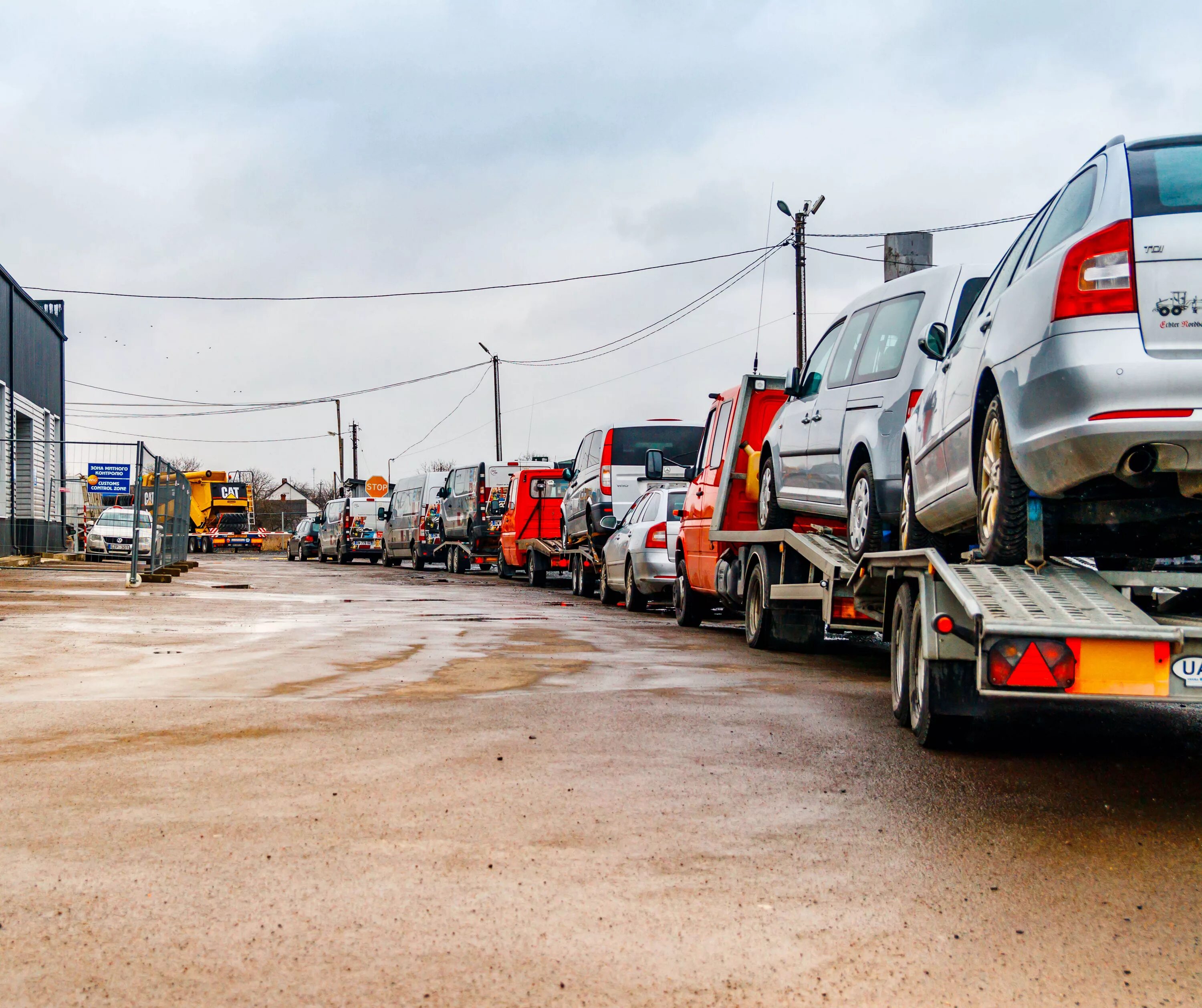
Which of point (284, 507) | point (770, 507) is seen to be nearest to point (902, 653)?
point (770, 507)

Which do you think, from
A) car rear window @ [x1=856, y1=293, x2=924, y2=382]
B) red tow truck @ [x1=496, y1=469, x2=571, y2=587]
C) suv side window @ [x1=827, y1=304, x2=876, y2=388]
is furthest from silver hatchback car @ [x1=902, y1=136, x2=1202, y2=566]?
red tow truck @ [x1=496, y1=469, x2=571, y2=587]

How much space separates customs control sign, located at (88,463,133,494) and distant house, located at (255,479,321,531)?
85.6 metres

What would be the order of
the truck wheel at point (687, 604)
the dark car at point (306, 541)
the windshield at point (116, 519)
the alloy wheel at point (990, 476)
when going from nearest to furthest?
the alloy wheel at point (990, 476) → the truck wheel at point (687, 604) → the windshield at point (116, 519) → the dark car at point (306, 541)

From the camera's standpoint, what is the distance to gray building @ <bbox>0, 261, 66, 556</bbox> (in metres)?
24.1

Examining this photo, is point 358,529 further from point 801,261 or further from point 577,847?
point 577,847

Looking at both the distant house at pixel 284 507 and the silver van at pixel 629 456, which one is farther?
the distant house at pixel 284 507

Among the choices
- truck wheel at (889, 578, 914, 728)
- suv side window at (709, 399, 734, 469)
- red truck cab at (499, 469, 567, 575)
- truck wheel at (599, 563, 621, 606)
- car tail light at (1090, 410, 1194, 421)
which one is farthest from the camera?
red truck cab at (499, 469, 567, 575)

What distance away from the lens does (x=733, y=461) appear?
1236cm

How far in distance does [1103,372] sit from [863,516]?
12.9 feet

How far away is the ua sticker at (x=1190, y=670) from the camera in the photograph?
4.71m

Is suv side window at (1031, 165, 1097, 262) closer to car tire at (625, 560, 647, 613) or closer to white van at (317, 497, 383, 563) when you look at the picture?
car tire at (625, 560, 647, 613)

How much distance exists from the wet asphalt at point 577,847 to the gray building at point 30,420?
15.3m

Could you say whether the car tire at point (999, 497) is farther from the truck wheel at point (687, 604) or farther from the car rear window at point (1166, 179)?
the truck wheel at point (687, 604)

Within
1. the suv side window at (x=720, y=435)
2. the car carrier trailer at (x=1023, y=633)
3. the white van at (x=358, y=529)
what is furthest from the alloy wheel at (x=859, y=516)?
the white van at (x=358, y=529)
